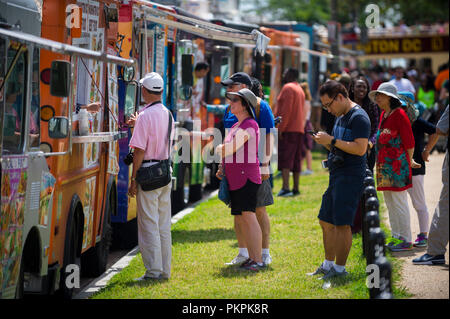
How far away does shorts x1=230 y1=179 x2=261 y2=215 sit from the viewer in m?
8.93

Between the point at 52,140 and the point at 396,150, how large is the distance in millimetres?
4171

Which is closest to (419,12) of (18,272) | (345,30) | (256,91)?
(345,30)

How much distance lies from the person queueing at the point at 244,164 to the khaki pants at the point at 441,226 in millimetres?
1721

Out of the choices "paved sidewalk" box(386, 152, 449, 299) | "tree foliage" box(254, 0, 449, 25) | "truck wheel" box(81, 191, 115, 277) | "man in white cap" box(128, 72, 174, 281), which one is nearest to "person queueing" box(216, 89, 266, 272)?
"man in white cap" box(128, 72, 174, 281)

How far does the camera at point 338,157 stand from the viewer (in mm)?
8148

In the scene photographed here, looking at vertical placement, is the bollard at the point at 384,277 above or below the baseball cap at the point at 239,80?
below

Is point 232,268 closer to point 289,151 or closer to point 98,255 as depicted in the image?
→ point 98,255

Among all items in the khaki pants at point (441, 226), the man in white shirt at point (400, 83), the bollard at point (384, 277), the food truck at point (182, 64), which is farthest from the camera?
the man in white shirt at point (400, 83)

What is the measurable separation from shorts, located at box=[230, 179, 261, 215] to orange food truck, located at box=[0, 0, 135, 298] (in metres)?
1.34

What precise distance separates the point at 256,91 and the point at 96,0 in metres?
2.00

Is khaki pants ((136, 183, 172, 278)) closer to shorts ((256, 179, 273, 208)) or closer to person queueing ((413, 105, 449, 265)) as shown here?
shorts ((256, 179, 273, 208))

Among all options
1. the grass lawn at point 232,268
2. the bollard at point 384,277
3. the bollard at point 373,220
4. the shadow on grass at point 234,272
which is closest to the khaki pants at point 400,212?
the grass lawn at point 232,268

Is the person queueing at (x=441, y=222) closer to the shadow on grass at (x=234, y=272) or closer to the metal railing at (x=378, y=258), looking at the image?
the metal railing at (x=378, y=258)
